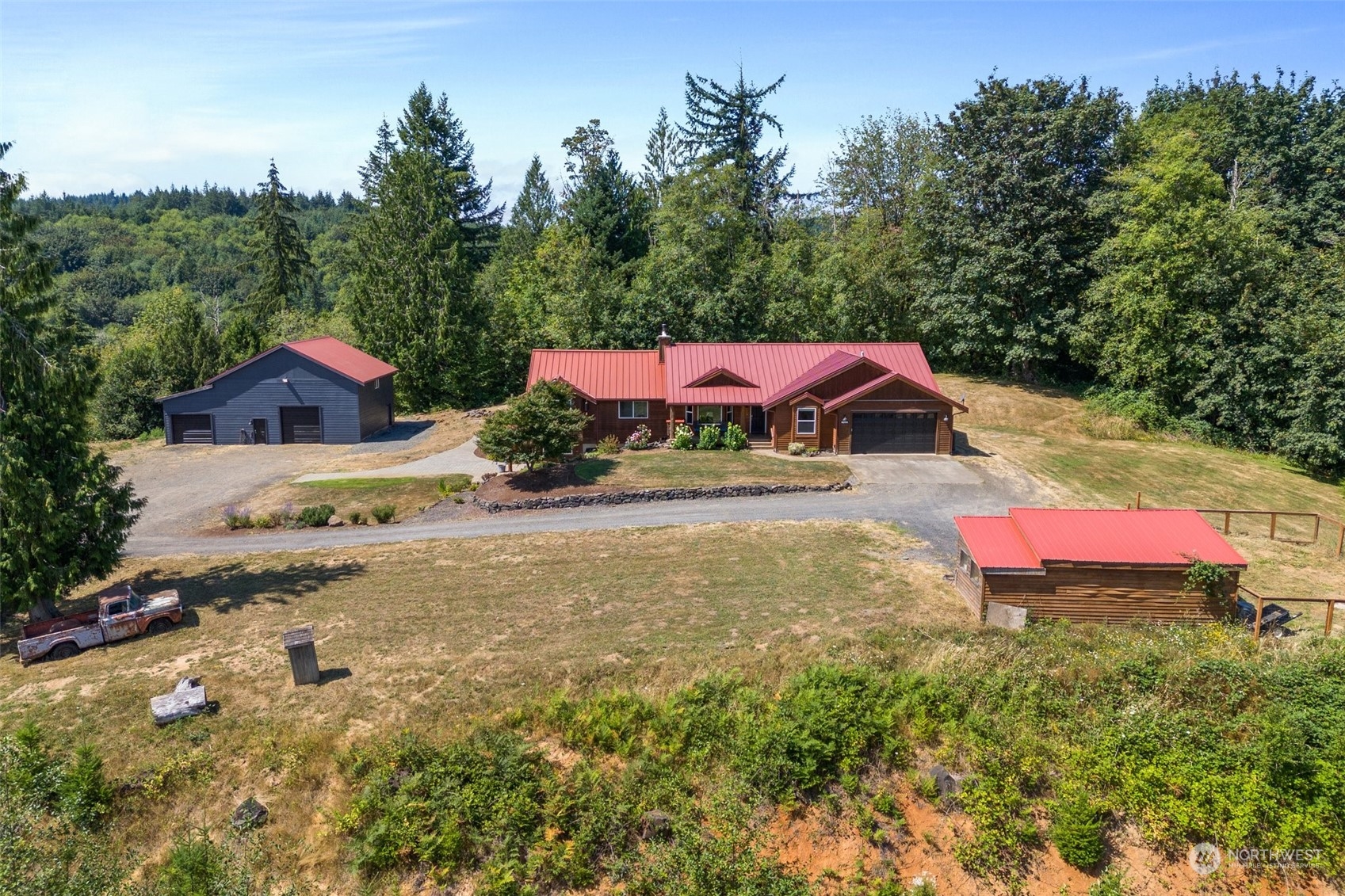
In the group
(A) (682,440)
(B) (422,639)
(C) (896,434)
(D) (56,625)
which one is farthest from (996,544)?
(D) (56,625)

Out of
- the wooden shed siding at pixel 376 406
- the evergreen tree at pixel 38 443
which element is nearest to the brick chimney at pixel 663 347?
the wooden shed siding at pixel 376 406

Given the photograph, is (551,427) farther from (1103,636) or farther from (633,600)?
(1103,636)

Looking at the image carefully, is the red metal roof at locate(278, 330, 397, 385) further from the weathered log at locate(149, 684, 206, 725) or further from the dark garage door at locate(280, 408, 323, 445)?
the weathered log at locate(149, 684, 206, 725)

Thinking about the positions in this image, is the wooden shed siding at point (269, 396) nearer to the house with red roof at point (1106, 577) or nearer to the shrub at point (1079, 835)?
the house with red roof at point (1106, 577)

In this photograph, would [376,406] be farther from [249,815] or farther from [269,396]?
[249,815]

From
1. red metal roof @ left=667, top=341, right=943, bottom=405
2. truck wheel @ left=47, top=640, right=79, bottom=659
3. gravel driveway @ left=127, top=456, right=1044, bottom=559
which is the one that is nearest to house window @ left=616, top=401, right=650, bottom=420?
red metal roof @ left=667, top=341, right=943, bottom=405

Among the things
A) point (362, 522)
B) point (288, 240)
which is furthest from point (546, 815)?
point (288, 240)
